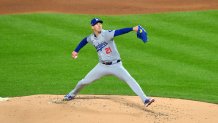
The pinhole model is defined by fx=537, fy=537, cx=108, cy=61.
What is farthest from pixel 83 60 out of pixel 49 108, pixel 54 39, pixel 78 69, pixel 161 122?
pixel 161 122

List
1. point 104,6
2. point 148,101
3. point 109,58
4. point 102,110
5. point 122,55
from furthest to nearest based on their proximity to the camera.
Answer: point 104,6 < point 122,55 < point 102,110 < point 109,58 < point 148,101

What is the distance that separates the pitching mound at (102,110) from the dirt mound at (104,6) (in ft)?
29.4

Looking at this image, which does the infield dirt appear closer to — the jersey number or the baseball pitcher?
the baseball pitcher

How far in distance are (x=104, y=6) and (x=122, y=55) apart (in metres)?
6.47

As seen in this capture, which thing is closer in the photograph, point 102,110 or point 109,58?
point 109,58

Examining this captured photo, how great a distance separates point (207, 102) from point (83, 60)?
4688mm

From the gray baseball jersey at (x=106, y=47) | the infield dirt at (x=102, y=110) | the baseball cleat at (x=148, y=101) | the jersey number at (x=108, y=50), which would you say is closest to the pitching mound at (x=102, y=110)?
the infield dirt at (x=102, y=110)

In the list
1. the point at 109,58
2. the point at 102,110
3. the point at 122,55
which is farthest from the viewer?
the point at 122,55

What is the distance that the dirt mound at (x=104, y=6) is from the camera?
20.2 meters

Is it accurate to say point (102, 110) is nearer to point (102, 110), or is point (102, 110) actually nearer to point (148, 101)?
point (102, 110)

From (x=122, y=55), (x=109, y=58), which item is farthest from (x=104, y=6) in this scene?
(x=109, y=58)

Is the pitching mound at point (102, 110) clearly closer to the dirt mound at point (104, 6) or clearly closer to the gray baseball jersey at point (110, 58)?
the gray baseball jersey at point (110, 58)

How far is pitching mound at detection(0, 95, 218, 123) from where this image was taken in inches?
388

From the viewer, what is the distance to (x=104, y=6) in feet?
70.1
